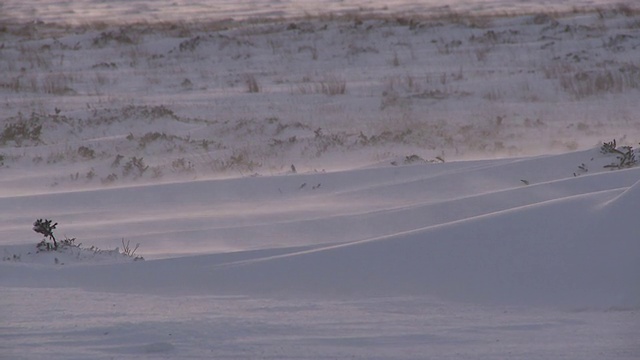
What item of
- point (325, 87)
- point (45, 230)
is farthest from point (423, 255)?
point (325, 87)

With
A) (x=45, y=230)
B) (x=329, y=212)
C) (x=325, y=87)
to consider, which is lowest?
(x=329, y=212)

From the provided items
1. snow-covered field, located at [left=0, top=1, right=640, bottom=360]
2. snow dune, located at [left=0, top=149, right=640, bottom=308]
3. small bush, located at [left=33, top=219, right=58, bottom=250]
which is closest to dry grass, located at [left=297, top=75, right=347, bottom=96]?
snow-covered field, located at [left=0, top=1, right=640, bottom=360]

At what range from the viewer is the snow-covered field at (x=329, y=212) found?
12.2 feet

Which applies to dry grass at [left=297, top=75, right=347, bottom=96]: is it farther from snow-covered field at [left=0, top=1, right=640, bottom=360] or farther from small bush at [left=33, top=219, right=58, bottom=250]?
small bush at [left=33, top=219, right=58, bottom=250]

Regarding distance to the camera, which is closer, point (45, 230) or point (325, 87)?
point (45, 230)

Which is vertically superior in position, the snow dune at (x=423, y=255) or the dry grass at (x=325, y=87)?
the dry grass at (x=325, y=87)

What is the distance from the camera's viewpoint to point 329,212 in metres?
6.72

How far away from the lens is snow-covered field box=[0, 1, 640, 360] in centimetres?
373

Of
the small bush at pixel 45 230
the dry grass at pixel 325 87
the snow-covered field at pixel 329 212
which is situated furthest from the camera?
the dry grass at pixel 325 87

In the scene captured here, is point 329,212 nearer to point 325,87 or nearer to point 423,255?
point 423,255

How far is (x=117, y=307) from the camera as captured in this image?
4.06 m

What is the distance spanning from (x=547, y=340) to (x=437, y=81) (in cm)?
1199

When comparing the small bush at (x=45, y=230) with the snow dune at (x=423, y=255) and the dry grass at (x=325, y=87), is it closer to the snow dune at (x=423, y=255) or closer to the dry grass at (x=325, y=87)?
the snow dune at (x=423, y=255)

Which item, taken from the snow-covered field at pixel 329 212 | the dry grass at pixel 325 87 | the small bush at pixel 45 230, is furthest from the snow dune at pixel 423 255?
the dry grass at pixel 325 87
